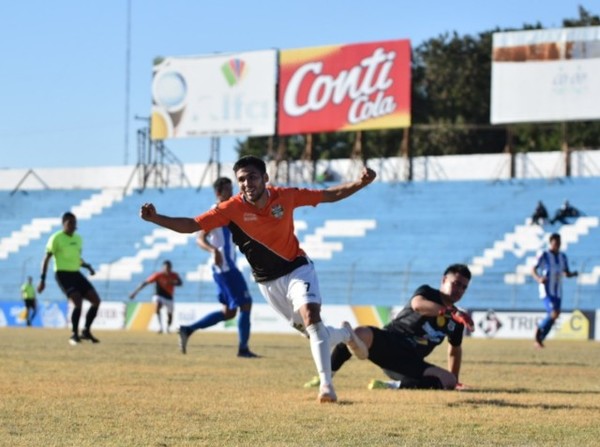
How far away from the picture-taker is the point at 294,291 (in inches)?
387

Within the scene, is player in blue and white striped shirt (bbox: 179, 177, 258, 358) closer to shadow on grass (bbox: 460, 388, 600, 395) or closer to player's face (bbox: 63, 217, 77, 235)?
player's face (bbox: 63, 217, 77, 235)

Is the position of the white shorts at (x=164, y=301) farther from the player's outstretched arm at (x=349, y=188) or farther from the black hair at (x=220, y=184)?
the player's outstretched arm at (x=349, y=188)

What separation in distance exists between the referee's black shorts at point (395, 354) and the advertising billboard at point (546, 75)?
31378mm

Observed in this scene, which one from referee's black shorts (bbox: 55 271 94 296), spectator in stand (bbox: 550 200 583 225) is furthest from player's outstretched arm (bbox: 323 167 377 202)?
spectator in stand (bbox: 550 200 583 225)

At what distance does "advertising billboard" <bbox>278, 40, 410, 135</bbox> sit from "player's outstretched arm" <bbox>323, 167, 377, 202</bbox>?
3471cm

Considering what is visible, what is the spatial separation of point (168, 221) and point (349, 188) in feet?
4.85

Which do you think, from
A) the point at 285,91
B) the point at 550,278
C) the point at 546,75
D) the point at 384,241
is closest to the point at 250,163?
the point at 550,278

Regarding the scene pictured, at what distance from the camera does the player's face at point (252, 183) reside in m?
9.44

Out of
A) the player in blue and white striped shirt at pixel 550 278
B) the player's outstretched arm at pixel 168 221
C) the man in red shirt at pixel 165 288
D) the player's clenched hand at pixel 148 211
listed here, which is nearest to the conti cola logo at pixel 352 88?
the man in red shirt at pixel 165 288

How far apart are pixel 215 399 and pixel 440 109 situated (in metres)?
63.6

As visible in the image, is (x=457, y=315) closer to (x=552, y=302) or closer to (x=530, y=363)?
(x=530, y=363)

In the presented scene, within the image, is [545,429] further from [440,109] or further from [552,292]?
[440,109]

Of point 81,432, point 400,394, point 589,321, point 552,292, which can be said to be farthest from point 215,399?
point 589,321

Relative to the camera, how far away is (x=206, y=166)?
52594 mm
